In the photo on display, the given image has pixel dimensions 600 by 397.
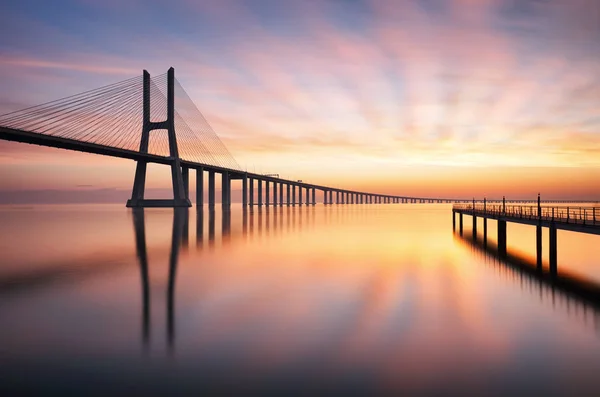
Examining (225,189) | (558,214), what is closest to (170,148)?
(225,189)

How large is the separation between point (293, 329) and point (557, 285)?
1278 cm

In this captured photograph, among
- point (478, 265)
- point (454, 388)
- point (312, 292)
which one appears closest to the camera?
point (454, 388)

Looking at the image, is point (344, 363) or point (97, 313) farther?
point (97, 313)

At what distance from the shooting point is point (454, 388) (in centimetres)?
870

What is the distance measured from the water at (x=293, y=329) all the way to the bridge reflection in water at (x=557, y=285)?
14cm

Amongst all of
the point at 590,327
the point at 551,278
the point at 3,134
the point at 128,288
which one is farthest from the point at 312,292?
the point at 3,134

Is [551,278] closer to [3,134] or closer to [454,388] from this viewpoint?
[454,388]

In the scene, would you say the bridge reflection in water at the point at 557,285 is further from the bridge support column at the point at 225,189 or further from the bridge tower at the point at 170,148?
the bridge support column at the point at 225,189

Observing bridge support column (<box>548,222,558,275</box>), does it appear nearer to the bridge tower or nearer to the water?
the water

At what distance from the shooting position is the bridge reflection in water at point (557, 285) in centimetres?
1509

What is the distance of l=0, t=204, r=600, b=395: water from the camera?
9039 millimetres

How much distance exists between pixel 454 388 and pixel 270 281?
1266 cm

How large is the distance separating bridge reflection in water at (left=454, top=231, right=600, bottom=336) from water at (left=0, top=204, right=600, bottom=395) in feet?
0.47

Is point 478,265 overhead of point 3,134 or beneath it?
beneath
